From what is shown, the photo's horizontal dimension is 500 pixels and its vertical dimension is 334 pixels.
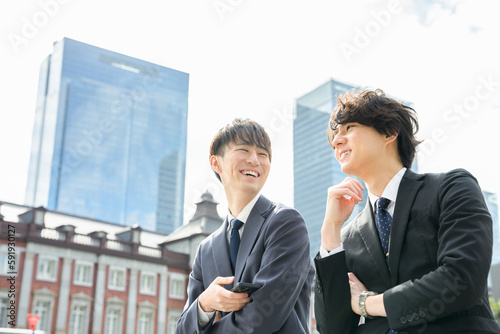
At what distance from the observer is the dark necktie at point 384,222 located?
76.2 inches

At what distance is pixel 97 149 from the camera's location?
82.2 m

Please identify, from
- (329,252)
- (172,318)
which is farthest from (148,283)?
(329,252)

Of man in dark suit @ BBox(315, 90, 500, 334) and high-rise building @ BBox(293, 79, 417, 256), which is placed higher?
high-rise building @ BBox(293, 79, 417, 256)

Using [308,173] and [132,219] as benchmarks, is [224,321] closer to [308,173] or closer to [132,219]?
[308,173]

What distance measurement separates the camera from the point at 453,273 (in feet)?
5.31

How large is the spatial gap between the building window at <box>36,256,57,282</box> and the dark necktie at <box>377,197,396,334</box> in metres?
27.1

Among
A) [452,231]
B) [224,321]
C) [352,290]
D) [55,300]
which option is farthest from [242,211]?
[55,300]

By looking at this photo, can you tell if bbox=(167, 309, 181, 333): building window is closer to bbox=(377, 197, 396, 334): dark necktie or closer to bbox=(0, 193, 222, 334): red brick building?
bbox=(0, 193, 222, 334): red brick building

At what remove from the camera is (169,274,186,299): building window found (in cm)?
3045

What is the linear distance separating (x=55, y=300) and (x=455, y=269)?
1092 inches

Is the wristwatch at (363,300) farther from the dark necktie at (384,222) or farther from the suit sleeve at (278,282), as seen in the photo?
the suit sleeve at (278,282)

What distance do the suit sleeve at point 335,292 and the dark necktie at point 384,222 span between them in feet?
0.53

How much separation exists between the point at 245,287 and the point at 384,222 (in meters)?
0.60

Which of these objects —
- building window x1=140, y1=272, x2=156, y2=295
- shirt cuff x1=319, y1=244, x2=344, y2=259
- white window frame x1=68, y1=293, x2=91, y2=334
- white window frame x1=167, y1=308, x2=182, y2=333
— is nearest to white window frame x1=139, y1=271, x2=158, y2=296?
building window x1=140, y1=272, x2=156, y2=295
